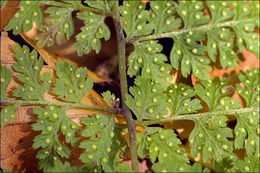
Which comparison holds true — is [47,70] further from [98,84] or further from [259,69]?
[259,69]

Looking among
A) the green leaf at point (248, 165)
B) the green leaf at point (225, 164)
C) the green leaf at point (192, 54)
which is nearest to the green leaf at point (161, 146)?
the green leaf at point (225, 164)

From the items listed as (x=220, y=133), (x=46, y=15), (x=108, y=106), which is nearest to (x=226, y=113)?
(x=220, y=133)

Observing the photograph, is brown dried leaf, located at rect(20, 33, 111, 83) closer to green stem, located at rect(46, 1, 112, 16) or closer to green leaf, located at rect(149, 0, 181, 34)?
green stem, located at rect(46, 1, 112, 16)

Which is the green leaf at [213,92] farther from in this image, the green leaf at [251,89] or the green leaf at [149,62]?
the green leaf at [149,62]

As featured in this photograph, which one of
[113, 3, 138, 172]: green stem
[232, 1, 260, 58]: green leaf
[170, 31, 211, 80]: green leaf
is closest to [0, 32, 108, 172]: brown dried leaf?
[113, 3, 138, 172]: green stem

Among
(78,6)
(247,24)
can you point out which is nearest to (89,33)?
(78,6)

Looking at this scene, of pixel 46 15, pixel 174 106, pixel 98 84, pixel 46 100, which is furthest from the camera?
pixel 98 84
